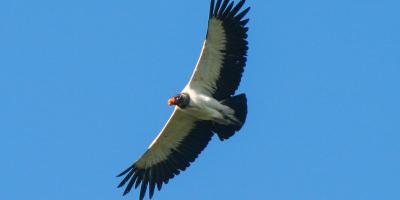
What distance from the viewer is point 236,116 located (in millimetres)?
26422

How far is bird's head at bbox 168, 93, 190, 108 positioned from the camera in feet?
86.7

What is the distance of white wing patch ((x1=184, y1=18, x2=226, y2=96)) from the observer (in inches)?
1025

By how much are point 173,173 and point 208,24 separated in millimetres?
3941

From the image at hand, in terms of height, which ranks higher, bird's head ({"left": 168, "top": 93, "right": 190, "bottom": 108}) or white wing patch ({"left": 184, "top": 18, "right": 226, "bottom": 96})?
white wing patch ({"left": 184, "top": 18, "right": 226, "bottom": 96})

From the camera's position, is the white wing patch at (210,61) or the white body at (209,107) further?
the white body at (209,107)

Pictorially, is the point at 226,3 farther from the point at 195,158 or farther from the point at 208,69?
the point at 195,158

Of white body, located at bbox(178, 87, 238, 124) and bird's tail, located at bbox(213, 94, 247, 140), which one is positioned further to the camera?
white body, located at bbox(178, 87, 238, 124)

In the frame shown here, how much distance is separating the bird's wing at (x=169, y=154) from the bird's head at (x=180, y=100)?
0.91 m

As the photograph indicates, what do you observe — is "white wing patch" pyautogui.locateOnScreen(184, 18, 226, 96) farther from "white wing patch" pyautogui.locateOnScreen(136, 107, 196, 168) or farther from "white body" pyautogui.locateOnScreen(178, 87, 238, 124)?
"white wing patch" pyautogui.locateOnScreen(136, 107, 196, 168)

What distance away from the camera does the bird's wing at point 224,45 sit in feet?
85.3

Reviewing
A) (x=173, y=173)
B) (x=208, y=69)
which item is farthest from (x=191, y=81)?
(x=173, y=173)

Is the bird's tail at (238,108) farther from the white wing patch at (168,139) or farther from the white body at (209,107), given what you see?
the white wing patch at (168,139)

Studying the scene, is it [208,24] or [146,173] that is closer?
[208,24]

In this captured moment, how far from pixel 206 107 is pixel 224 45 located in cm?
154
